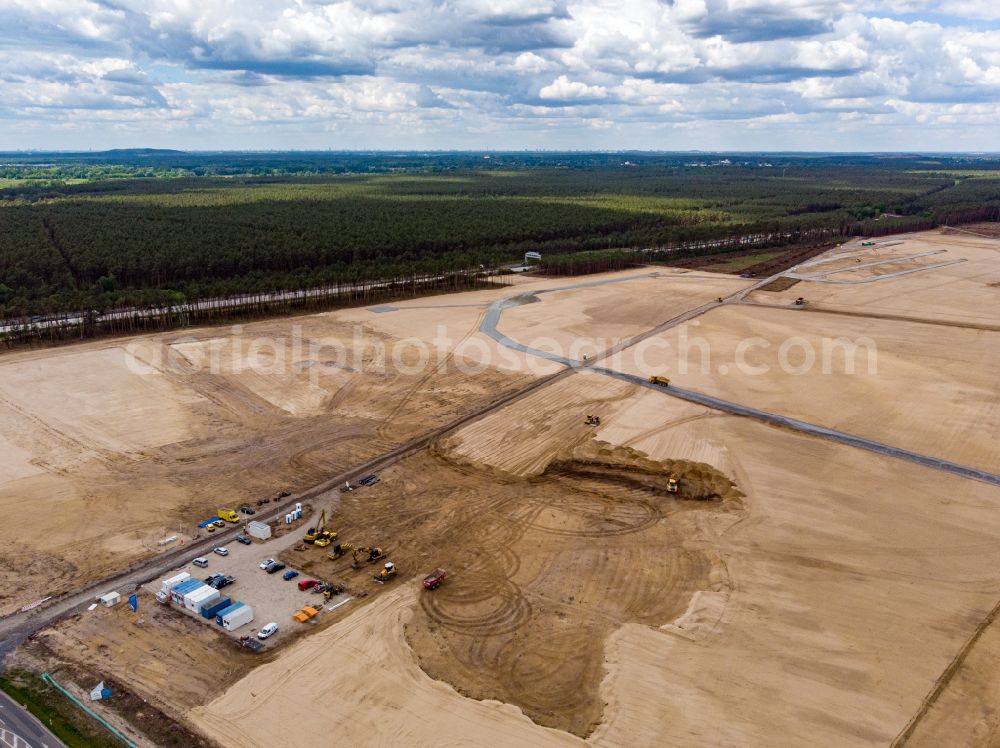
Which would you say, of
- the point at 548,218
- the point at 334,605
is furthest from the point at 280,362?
the point at 548,218

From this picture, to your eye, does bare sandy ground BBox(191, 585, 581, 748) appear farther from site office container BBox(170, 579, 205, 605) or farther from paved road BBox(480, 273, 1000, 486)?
paved road BBox(480, 273, 1000, 486)

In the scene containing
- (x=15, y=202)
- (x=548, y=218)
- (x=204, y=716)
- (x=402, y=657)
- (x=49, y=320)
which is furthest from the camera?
(x=15, y=202)

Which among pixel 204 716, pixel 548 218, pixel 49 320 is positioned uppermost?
pixel 548 218

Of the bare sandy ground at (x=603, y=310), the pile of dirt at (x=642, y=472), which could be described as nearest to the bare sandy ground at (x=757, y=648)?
the pile of dirt at (x=642, y=472)

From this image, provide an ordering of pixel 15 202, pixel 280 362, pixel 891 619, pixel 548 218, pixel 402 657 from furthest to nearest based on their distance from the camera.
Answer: pixel 15 202
pixel 548 218
pixel 280 362
pixel 891 619
pixel 402 657

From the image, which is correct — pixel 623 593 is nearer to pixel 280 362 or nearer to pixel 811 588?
pixel 811 588

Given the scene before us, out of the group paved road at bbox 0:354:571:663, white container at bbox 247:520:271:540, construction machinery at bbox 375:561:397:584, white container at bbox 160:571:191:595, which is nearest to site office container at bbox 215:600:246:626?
white container at bbox 160:571:191:595

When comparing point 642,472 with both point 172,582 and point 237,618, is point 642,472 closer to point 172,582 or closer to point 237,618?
point 237,618

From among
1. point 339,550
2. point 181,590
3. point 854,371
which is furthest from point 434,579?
point 854,371
